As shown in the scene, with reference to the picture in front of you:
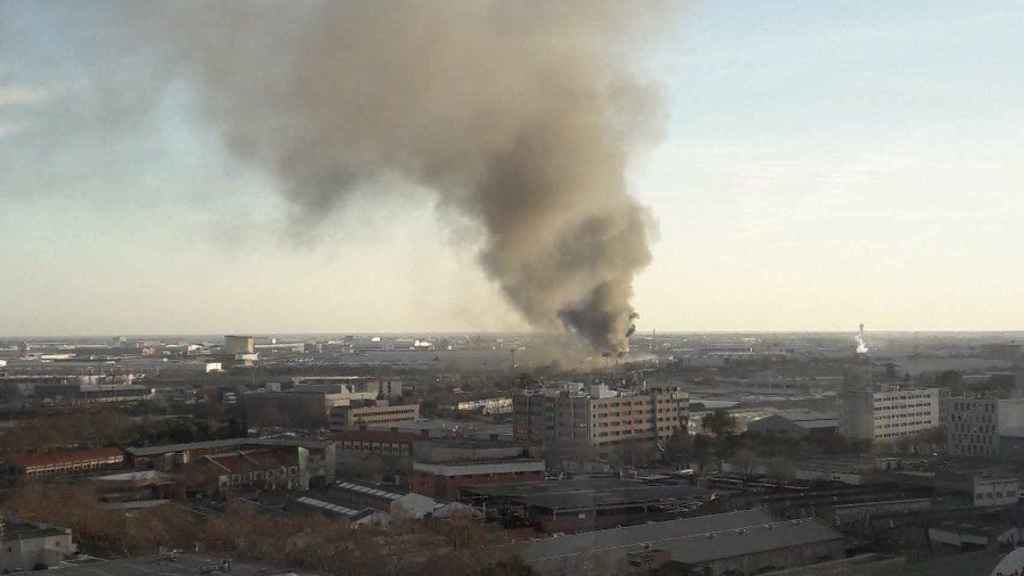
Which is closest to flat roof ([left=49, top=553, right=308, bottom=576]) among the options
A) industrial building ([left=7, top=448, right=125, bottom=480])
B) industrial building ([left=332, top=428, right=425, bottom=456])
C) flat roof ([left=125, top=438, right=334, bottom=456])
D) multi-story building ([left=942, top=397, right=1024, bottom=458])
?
industrial building ([left=7, top=448, right=125, bottom=480])

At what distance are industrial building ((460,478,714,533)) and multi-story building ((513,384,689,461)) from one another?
5.01 meters

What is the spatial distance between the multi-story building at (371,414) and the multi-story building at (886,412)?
30.4 feet

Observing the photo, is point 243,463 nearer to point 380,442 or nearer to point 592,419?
point 380,442

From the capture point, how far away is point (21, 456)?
17.7 m

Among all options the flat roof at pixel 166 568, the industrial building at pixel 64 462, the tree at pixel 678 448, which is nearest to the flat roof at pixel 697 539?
the flat roof at pixel 166 568

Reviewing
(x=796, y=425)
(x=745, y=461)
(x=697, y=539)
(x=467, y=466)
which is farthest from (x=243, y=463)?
(x=796, y=425)

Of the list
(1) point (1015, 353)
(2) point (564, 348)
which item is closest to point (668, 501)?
(2) point (564, 348)

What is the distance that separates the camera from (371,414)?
84.3ft

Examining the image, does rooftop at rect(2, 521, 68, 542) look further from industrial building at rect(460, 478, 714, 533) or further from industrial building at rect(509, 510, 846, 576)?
industrial building at rect(460, 478, 714, 533)

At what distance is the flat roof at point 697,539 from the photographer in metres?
9.70

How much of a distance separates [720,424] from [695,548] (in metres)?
10.2

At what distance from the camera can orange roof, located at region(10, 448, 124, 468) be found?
17.3 m

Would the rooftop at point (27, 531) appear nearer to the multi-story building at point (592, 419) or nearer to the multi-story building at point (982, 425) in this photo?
the multi-story building at point (592, 419)

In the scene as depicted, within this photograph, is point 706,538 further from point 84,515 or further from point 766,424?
point 766,424
